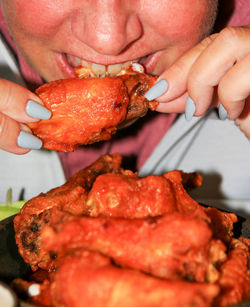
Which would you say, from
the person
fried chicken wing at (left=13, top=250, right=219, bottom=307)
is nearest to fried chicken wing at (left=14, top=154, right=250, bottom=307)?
fried chicken wing at (left=13, top=250, right=219, bottom=307)

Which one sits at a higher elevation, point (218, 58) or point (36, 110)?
point (218, 58)

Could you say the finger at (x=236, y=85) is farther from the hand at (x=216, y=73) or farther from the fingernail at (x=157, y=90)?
the fingernail at (x=157, y=90)

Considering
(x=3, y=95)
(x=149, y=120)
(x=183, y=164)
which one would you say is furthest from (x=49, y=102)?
(x=183, y=164)

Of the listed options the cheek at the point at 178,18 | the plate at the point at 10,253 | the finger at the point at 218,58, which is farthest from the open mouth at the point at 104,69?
the plate at the point at 10,253

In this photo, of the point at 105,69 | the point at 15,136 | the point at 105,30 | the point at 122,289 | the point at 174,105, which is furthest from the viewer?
the point at 174,105

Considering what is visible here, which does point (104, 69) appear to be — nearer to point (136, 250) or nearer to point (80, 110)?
point (80, 110)

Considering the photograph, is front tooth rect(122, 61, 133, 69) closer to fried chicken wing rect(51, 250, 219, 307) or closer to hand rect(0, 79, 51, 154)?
hand rect(0, 79, 51, 154)

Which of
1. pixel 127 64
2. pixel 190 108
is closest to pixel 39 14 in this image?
pixel 127 64

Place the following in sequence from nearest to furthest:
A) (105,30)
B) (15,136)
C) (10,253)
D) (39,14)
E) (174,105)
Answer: (10,253)
(15,136)
(105,30)
(39,14)
(174,105)
